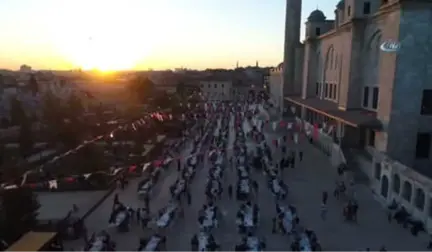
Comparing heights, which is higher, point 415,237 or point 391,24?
point 391,24

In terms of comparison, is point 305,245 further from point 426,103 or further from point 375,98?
point 375,98

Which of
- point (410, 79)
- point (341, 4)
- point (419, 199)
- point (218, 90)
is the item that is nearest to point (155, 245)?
point (419, 199)

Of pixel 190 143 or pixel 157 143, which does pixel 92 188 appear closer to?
pixel 157 143

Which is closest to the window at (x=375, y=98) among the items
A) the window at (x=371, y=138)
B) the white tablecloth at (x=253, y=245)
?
the window at (x=371, y=138)

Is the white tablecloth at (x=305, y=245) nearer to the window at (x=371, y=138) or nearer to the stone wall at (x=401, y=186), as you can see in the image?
the stone wall at (x=401, y=186)

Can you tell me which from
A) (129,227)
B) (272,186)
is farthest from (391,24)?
(129,227)

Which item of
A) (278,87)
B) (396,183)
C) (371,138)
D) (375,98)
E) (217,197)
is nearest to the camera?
(396,183)

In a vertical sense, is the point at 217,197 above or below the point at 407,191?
below

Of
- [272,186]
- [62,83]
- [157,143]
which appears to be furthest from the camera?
[62,83]
